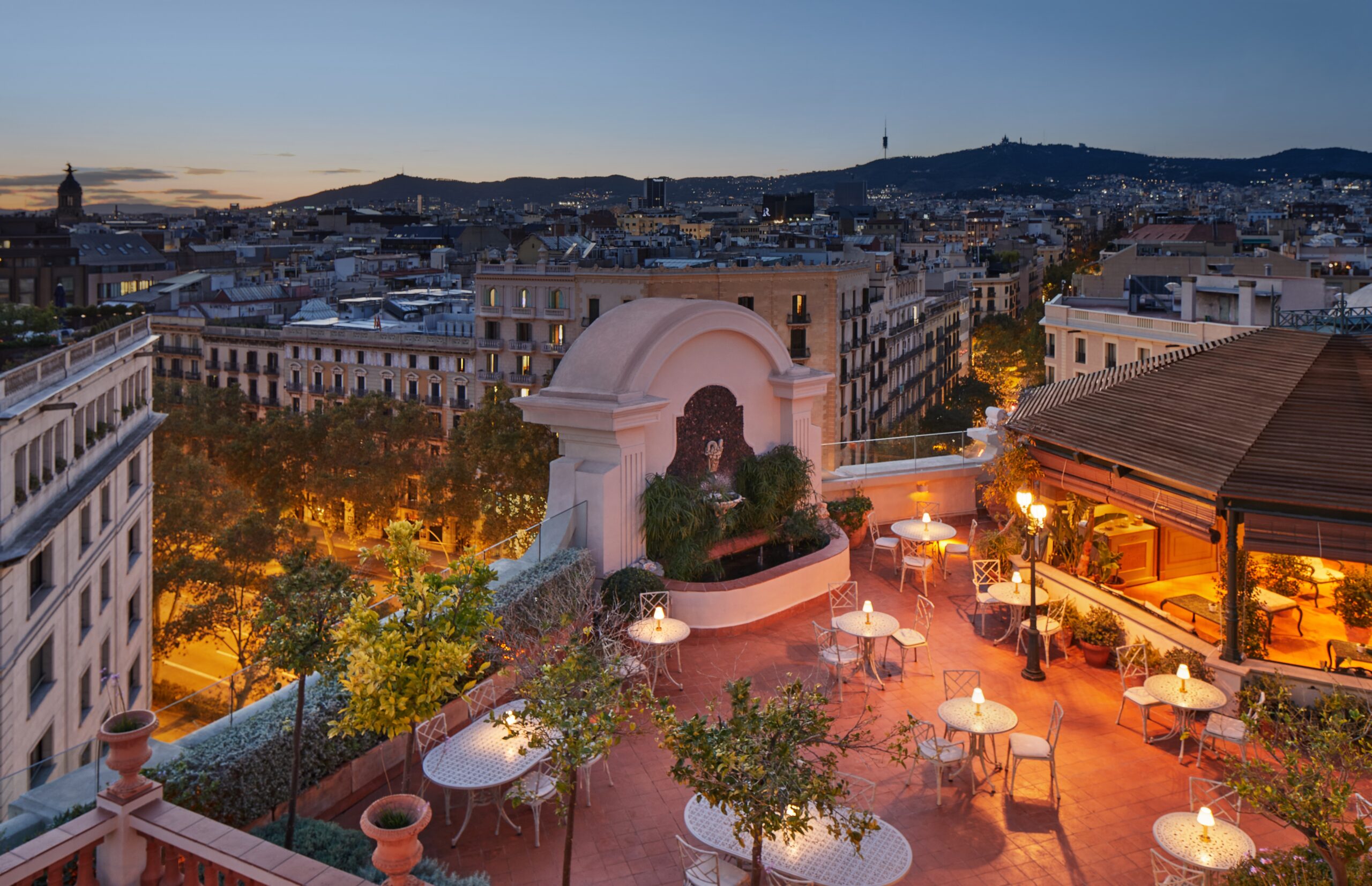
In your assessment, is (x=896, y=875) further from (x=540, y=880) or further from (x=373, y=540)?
(x=373, y=540)

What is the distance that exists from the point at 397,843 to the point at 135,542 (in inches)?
1100

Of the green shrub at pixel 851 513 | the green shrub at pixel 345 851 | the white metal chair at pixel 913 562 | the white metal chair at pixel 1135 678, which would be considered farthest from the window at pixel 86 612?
the white metal chair at pixel 1135 678

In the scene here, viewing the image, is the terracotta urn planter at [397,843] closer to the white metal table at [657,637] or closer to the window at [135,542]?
the white metal table at [657,637]

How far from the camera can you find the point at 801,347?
60594 millimetres

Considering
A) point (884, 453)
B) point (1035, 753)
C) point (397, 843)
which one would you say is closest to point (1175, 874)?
point (1035, 753)

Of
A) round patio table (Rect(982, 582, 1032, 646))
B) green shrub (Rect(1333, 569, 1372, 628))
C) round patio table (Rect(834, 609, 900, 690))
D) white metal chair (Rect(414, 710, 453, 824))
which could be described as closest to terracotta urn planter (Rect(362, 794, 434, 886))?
white metal chair (Rect(414, 710, 453, 824))

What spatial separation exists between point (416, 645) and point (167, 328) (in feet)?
235

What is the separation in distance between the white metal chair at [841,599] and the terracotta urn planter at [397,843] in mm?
8172

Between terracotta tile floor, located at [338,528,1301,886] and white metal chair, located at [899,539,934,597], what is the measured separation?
109 inches

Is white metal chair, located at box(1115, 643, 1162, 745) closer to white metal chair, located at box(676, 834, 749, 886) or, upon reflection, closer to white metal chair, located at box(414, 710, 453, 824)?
white metal chair, located at box(676, 834, 749, 886)

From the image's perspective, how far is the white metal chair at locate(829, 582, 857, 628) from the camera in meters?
14.1

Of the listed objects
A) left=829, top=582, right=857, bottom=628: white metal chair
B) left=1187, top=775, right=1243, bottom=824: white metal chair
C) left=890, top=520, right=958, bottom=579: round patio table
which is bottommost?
left=1187, top=775, right=1243, bottom=824: white metal chair

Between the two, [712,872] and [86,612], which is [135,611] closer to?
[86,612]

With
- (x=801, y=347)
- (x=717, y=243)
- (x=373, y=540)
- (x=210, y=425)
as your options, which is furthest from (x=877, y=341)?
(x=210, y=425)
